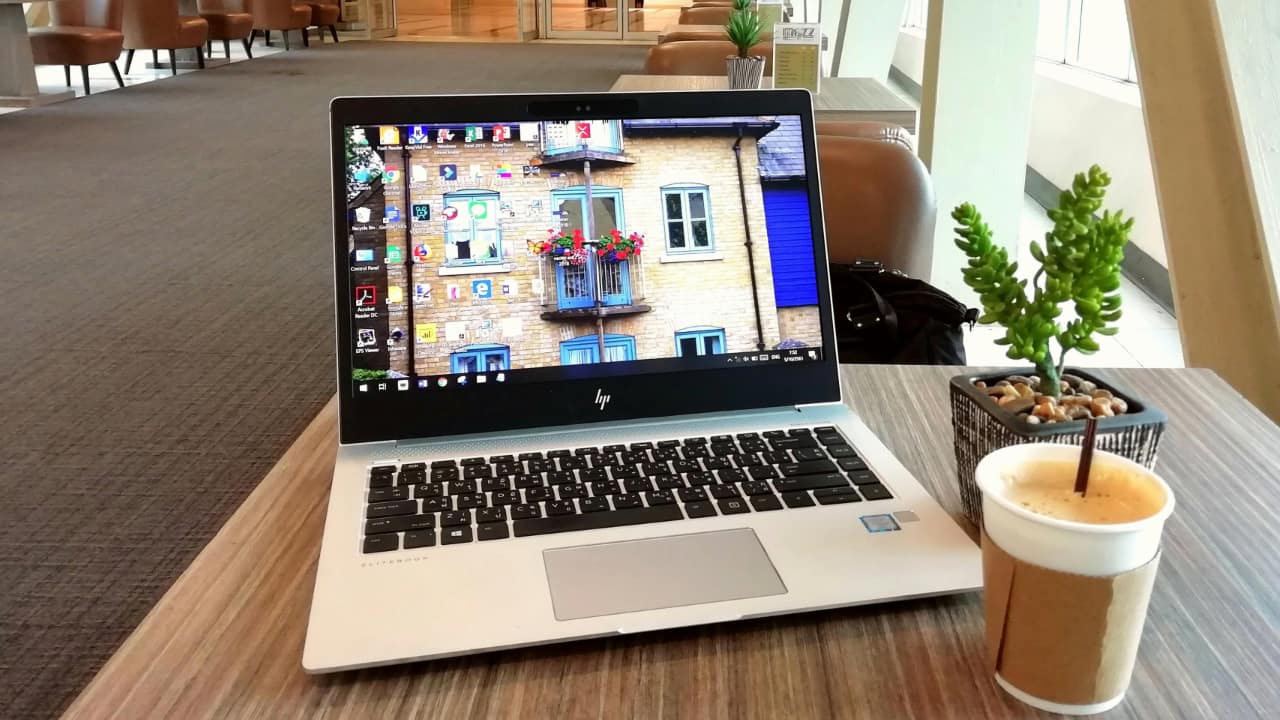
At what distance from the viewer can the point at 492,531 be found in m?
0.76

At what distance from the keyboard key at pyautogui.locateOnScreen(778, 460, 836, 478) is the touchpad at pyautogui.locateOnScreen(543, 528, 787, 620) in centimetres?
9

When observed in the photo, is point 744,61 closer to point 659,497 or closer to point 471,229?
point 471,229

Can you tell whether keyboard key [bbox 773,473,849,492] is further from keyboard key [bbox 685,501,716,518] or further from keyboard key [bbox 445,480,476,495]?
keyboard key [bbox 445,480,476,495]

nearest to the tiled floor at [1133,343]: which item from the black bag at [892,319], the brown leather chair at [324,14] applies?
the black bag at [892,319]

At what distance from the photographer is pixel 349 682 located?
629 mm

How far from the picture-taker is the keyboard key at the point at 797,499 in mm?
797

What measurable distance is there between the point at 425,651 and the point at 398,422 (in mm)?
304

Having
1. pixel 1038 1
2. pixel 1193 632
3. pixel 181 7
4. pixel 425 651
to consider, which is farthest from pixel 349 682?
pixel 181 7

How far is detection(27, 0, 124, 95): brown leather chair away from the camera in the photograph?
780cm

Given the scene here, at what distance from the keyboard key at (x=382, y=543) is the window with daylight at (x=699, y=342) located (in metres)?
0.31

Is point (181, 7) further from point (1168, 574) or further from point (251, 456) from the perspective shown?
point (1168, 574)

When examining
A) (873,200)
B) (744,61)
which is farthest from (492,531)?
(744,61)

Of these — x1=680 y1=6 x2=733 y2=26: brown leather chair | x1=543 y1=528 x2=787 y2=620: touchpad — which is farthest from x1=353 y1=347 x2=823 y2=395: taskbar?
x1=680 y1=6 x2=733 y2=26: brown leather chair

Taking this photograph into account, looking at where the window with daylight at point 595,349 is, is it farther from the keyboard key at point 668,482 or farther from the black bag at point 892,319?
the black bag at point 892,319
